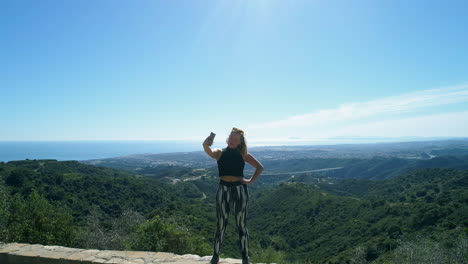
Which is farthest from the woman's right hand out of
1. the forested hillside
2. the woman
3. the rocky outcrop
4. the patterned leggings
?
the forested hillside

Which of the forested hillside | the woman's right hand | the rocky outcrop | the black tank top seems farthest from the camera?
the forested hillside

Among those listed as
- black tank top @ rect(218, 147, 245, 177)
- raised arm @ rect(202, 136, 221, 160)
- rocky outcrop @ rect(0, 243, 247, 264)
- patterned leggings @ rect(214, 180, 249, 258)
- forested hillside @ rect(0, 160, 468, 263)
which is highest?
raised arm @ rect(202, 136, 221, 160)

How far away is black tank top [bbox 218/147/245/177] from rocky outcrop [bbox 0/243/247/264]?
1.62 metres

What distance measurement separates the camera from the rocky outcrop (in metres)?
4.19

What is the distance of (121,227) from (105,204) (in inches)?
869

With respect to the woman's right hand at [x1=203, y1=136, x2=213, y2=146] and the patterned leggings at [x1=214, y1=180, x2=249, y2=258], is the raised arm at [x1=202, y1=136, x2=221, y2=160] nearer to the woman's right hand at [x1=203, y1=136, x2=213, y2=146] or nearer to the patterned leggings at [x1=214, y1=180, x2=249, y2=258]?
the woman's right hand at [x1=203, y1=136, x2=213, y2=146]

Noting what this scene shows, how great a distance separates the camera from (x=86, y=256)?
4.37 m

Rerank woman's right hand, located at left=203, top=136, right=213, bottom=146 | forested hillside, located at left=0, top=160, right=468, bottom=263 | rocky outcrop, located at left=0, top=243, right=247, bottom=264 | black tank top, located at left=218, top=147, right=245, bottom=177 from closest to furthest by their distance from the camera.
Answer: black tank top, located at left=218, top=147, right=245, bottom=177, woman's right hand, located at left=203, top=136, right=213, bottom=146, rocky outcrop, located at left=0, top=243, right=247, bottom=264, forested hillside, located at left=0, top=160, right=468, bottom=263

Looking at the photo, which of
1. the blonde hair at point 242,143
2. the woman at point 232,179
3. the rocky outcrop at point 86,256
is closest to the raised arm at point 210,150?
the woman at point 232,179

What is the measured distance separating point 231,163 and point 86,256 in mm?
3094

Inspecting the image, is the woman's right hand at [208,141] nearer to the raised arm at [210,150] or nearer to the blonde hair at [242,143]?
the raised arm at [210,150]

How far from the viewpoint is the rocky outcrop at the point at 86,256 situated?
4.19 m

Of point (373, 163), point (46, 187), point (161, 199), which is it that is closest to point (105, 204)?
point (46, 187)

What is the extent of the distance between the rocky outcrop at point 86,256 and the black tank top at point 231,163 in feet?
5.30
